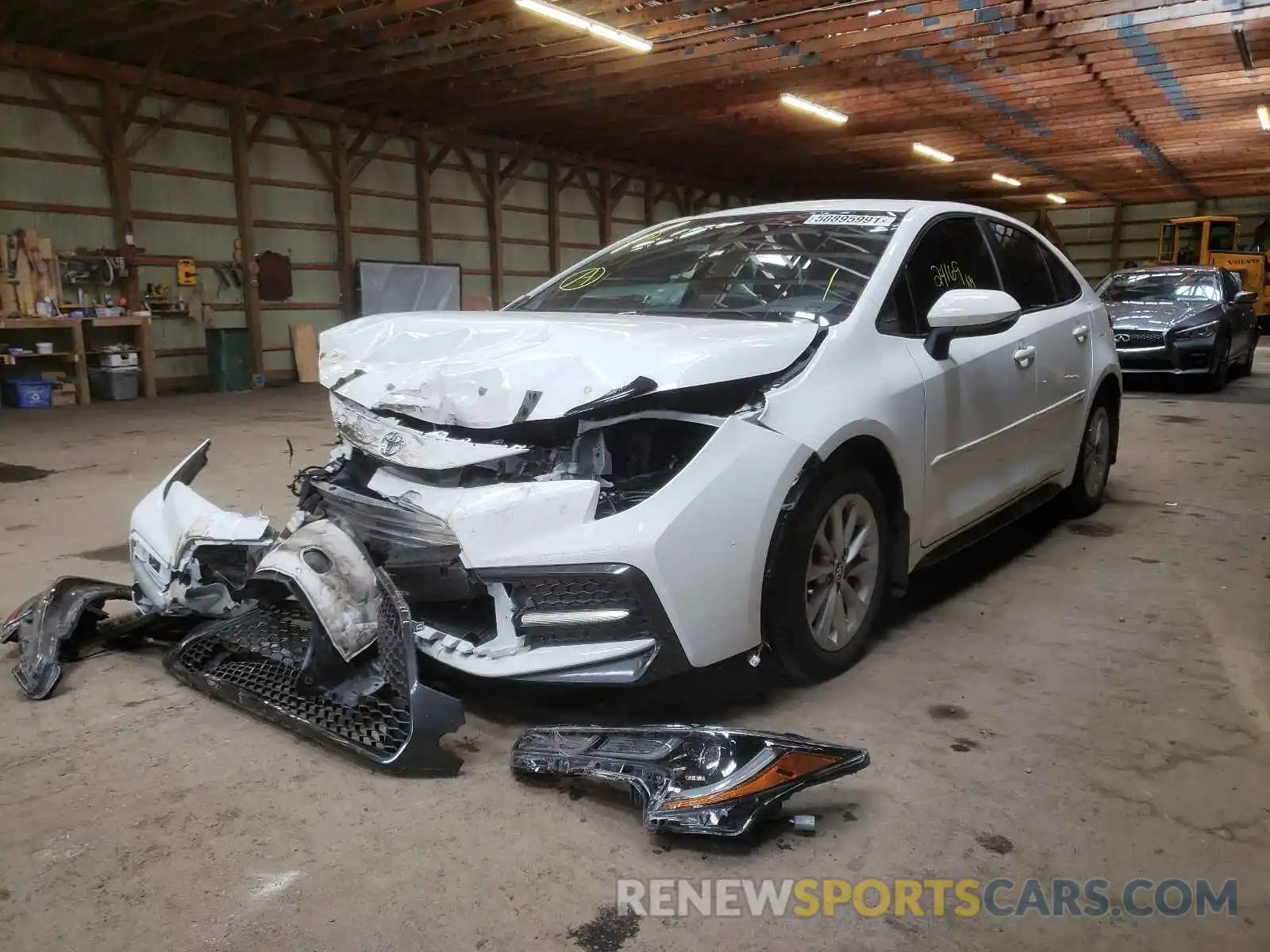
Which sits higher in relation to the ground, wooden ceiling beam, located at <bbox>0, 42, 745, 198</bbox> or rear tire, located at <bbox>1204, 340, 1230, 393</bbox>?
wooden ceiling beam, located at <bbox>0, 42, 745, 198</bbox>

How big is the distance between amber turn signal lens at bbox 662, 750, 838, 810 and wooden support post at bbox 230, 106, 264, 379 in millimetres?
12007

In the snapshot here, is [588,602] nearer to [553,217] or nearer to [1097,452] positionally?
[1097,452]

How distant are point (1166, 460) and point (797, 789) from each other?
546 centimetres

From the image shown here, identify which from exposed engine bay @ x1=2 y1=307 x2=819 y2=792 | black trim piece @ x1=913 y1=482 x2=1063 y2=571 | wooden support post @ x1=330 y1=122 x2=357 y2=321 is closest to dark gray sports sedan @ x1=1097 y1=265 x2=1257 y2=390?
black trim piece @ x1=913 y1=482 x2=1063 y2=571

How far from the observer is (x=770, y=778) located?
1.86 metres

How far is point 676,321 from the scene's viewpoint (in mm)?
2664

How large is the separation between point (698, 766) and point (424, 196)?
14237 millimetres

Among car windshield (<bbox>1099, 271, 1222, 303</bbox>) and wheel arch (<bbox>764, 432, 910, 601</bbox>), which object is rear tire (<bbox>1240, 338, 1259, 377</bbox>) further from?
wheel arch (<bbox>764, 432, 910, 601</bbox>)

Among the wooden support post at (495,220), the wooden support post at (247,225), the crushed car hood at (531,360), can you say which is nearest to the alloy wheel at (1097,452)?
the crushed car hood at (531,360)

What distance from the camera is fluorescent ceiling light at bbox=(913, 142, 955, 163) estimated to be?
17.7 metres

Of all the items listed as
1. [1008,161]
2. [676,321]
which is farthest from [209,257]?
[1008,161]

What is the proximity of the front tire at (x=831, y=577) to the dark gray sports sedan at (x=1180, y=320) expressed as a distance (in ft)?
27.4

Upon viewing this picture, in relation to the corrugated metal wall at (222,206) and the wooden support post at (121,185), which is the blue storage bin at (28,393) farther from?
the corrugated metal wall at (222,206)

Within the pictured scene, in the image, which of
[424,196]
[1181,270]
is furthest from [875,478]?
[424,196]
